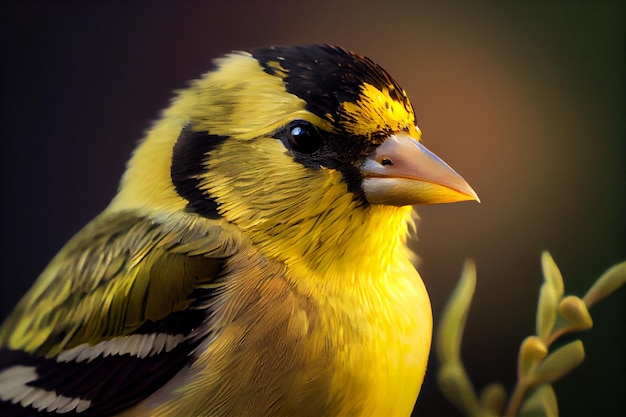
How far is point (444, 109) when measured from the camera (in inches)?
36.2

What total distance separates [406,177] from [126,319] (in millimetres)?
375

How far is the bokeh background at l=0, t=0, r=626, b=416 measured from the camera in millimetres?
906

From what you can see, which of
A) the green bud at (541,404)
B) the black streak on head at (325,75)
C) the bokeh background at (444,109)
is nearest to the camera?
the black streak on head at (325,75)

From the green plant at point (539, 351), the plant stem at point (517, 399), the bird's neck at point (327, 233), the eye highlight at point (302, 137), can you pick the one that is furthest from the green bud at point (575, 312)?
the eye highlight at point (302, 137)

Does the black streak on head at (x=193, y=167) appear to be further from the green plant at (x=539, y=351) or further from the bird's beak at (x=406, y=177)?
the green plant at (x=539, y=351)

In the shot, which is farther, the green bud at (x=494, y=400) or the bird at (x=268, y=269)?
the green bud at (x=494, y=400)

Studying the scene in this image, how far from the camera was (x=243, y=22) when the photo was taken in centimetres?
91

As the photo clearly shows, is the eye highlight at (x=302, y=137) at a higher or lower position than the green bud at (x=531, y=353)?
higher

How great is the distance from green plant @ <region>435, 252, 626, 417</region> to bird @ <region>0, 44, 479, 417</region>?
0.10m

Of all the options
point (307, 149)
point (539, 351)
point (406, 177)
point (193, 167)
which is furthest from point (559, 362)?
point (193, 167)

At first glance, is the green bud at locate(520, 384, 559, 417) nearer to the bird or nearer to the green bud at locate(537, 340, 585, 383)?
the green bud at locate(537, 340, 585, 383)

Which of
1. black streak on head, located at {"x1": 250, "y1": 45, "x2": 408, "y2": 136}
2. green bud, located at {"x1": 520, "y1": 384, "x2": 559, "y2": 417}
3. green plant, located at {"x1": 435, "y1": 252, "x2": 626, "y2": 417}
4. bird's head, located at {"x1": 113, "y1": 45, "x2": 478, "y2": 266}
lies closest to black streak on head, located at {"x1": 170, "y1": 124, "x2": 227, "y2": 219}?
bird's head, located at {"x1": 113, "y1": 45, "x2": 478, "y2": 266}

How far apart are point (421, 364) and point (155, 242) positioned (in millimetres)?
373

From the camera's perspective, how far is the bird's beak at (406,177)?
68cm
